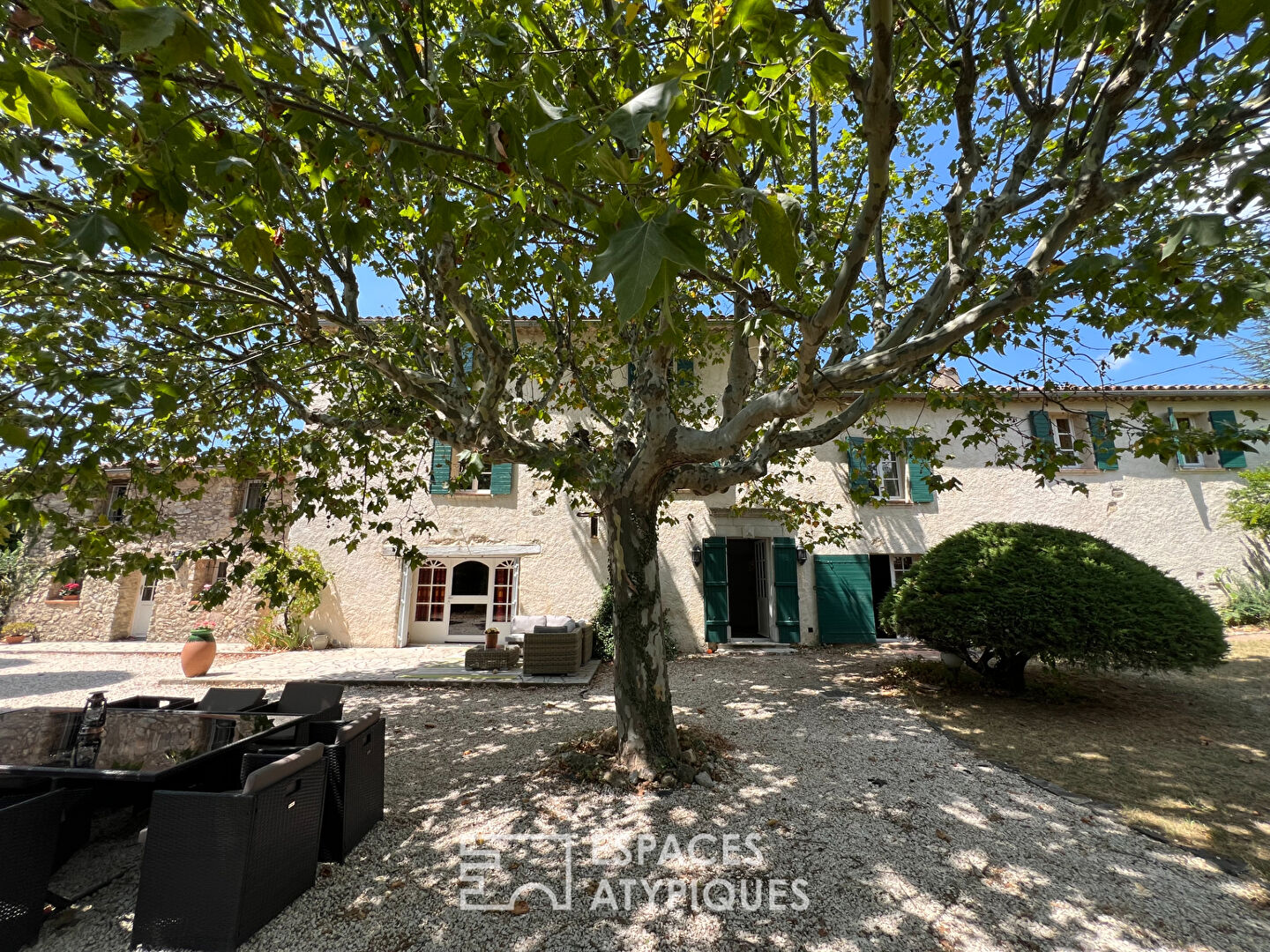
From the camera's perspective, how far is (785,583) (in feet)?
35.6

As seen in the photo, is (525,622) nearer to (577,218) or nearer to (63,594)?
(577,218)

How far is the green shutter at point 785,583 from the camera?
10836mm

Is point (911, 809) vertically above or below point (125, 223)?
below

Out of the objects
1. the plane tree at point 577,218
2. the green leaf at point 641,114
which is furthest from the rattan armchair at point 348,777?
the green leaf at point 641,114

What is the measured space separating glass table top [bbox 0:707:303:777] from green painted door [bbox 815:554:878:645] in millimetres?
9875

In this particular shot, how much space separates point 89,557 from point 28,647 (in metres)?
12.5

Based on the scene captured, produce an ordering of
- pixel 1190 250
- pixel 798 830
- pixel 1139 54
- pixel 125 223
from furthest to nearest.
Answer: pixel 798 830 < pixel 1190 250 < pixel 1139 54 < pixel 125 223

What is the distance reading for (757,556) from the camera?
1252cm

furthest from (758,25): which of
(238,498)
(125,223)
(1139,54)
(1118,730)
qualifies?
(238,498)

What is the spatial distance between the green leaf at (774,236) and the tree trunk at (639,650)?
3685 millimetres

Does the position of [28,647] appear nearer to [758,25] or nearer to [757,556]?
[757,556]

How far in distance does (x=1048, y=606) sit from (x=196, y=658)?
1202cm

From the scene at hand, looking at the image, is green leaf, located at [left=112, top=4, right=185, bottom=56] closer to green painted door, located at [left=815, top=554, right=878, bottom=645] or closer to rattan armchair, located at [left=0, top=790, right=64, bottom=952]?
rattan armchair, located at [left=0, top=790, right=64, bottom=952]

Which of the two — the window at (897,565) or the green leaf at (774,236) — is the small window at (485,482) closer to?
the window at (897,565)
